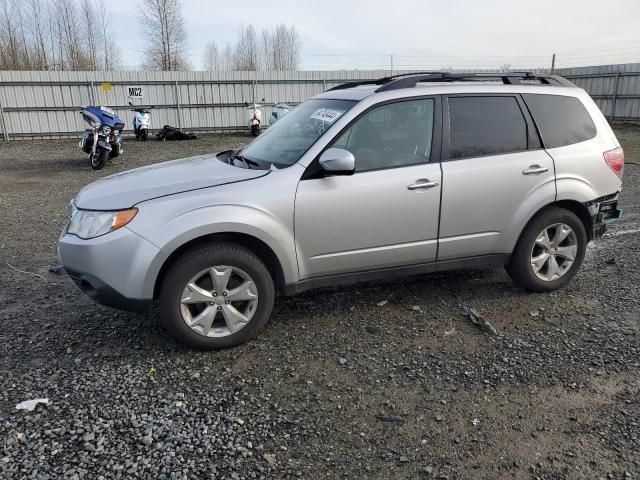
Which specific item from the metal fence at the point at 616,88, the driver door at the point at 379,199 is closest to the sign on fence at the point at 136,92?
the driver door at the point at 379,199

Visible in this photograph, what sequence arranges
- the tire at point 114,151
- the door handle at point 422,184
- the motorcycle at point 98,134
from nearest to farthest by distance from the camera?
the door handle at point 422,184
the motorcycle at point 98,134
the tire at point 114,151

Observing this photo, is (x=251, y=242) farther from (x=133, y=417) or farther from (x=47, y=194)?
(x=47, y=194)

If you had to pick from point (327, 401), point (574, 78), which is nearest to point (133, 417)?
point (327, 401)

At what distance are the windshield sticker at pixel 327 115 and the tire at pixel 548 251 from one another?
192cm

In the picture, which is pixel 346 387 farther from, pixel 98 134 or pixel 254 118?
pixel 254 118

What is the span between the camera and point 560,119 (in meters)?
4.66

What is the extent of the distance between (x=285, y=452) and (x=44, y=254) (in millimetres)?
4422

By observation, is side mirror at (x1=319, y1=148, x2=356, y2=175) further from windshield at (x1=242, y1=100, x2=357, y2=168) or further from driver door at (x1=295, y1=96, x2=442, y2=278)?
windshield at (x1=242, y1=100, x2=357, y2=168)

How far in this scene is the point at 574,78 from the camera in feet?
81.9

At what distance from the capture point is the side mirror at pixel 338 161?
12.2 ft

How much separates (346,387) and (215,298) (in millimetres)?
1107

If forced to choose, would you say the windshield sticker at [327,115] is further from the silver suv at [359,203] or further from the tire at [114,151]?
the tire at [114,151]

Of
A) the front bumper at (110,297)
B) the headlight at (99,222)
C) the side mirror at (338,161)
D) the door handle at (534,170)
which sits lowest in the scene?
the front bumper at (110,297)

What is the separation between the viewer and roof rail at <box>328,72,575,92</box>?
4289 mm
